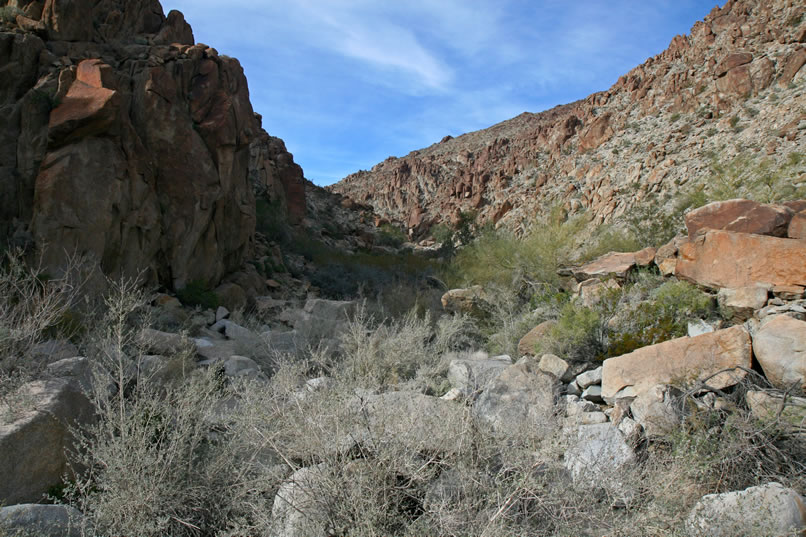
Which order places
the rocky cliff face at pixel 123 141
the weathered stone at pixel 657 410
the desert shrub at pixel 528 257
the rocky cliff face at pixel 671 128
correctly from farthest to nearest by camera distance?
1. the rocky cliff face at pixel 671 128
2. the desert shrub at pixel 528 257
3. the rocky cliff face at pixel 123 141
4. the weathered stone at pixel 657 410

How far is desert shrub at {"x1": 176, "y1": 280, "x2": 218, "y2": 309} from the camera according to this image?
10.6m

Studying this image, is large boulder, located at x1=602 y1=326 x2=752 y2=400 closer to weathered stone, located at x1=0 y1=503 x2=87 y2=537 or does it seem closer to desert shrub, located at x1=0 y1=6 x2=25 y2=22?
weathered stone, located at x1=0 y1=503 x2=87 y2=537

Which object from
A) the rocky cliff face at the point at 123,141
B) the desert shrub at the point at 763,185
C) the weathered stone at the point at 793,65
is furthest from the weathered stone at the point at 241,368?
the weathered stone at the point at 793,65

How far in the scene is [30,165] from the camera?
8.98 meters

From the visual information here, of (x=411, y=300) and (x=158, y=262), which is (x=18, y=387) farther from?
(x=411, y=300)

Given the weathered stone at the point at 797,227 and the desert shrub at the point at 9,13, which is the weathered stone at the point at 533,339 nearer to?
the weathered stone at the point at 797,227

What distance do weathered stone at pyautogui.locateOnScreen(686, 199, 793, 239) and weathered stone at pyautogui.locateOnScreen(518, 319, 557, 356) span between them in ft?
7.24

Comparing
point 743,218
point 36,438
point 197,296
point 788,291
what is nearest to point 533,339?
point 788,291

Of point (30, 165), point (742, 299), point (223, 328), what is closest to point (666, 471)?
point (742, 299)

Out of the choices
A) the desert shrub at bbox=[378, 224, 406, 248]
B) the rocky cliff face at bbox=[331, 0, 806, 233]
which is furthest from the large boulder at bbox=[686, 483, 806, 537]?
the desert shrub at bbox=[378, 224, 406, 248]

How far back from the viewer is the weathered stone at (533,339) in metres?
6.15

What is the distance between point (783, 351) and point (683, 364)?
74 centimetres

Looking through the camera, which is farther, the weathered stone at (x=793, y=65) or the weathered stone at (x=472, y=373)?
the weathered stone at (x=793, y=65)

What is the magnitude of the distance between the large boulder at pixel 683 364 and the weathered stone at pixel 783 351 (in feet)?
0.41
